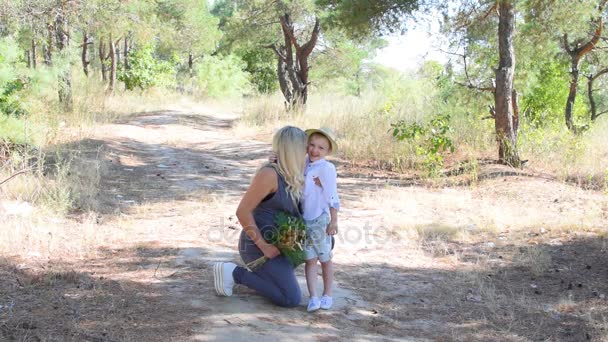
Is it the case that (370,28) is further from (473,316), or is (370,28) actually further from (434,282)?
(473,316)

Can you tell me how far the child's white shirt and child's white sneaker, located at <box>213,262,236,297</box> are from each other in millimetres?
614

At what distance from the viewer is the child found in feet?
12.7

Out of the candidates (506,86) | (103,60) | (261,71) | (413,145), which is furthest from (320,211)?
(261,71)

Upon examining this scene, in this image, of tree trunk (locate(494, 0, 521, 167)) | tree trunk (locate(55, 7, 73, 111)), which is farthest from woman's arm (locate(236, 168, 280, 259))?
tree trunk (locate(55, 7, 73, 111))

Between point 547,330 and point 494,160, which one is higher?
point 494,160

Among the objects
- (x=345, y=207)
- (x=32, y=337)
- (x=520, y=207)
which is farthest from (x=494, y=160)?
(x=32, y=337)

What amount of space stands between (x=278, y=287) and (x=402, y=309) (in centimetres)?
Answer: 95

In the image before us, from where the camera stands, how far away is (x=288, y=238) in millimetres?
3748

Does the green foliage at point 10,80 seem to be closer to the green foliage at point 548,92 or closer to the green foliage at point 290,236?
the green foliage at point 290,236

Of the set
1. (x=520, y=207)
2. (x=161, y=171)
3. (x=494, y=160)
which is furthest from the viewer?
(x=494, y=160)

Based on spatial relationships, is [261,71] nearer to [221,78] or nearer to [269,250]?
[221,78]

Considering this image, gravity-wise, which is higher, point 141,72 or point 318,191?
point 141,72

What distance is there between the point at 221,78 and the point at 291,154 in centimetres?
2637

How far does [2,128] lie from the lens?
6.70 metres
